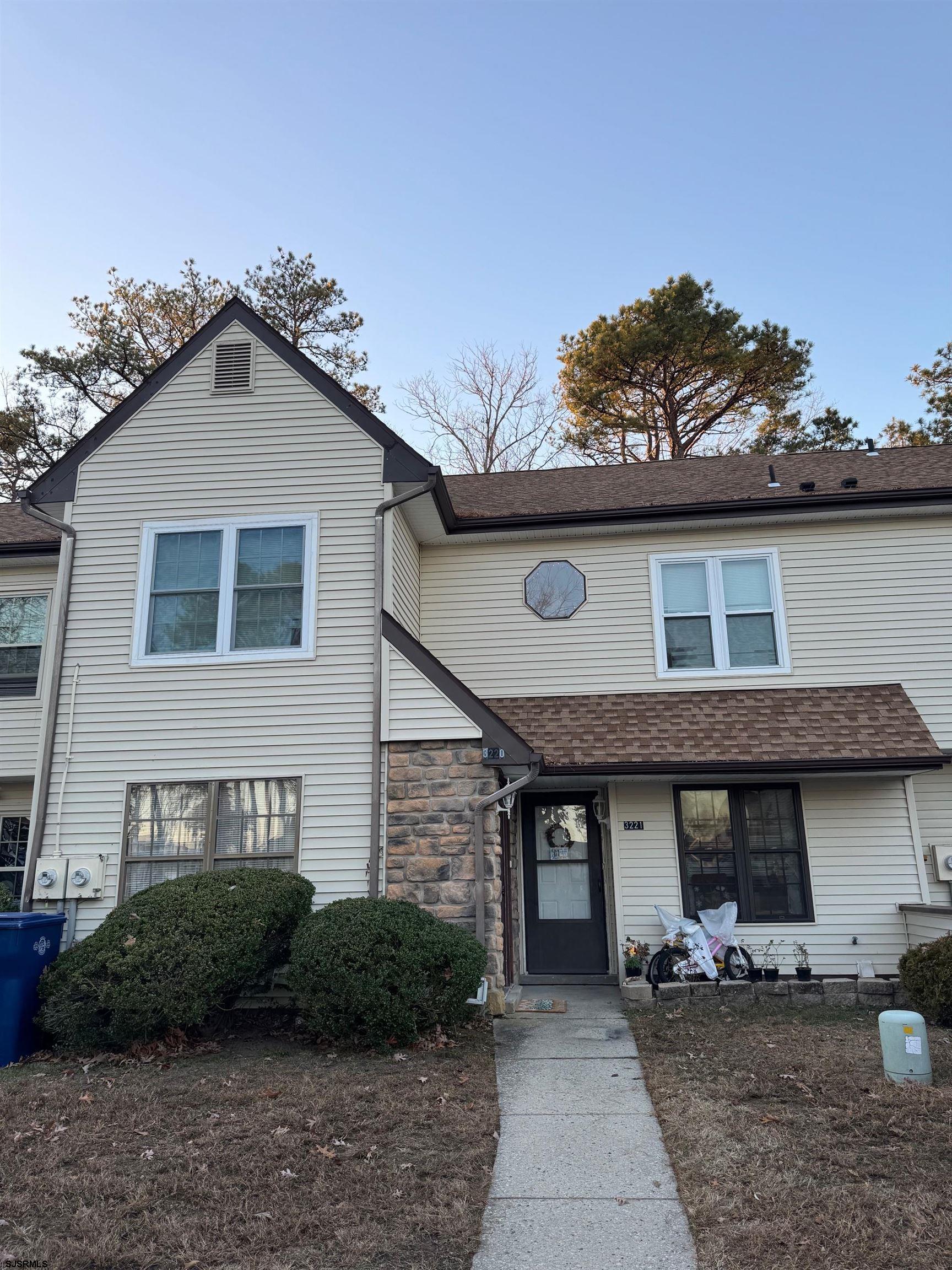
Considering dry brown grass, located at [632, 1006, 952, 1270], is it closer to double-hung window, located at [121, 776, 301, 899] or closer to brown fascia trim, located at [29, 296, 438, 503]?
double-hung window, located at [121, 776, 301, 899]

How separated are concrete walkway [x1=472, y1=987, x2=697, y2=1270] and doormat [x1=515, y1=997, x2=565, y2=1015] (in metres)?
0.88

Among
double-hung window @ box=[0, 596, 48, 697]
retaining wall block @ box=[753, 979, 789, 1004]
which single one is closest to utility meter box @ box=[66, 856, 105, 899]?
double-hung window @ box=[0, 596, 48, 697]

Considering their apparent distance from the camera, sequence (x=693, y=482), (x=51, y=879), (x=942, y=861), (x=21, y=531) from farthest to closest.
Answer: (x=693, y=482) < (x=21, y=531) < (x=942, y=861) < (x=51, y=879)

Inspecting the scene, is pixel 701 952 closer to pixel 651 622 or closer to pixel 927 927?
pixel 927 927

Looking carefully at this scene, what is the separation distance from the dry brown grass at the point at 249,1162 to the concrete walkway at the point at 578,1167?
16 centimetres

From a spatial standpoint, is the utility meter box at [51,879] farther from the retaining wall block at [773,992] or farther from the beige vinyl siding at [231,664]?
the retaining wall block at [773,992]

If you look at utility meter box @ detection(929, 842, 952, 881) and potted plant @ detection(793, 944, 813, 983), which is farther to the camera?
utility meter box @ detection(929, 842, 952, 881)

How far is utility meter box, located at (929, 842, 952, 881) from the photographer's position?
9.97 m

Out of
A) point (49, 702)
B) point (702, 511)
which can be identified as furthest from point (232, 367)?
point (702, 511)

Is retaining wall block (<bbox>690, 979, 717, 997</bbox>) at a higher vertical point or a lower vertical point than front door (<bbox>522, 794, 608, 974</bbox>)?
lower

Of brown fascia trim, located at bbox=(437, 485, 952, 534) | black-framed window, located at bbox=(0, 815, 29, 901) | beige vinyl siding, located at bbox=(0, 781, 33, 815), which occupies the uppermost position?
brown fascia trim, located at bbox=(437, 485, 952, 534)

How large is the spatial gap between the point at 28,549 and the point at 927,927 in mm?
11215

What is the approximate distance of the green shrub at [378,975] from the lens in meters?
6.80

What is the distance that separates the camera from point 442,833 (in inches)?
334
